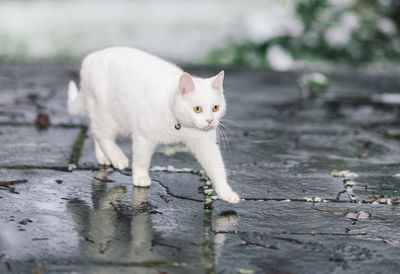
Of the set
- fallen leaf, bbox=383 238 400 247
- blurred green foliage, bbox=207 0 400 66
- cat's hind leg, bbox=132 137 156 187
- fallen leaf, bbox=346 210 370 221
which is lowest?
fallen leaf, bbox=383 238 400 247

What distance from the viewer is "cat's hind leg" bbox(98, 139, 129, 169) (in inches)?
173

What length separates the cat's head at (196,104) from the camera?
3518 mm

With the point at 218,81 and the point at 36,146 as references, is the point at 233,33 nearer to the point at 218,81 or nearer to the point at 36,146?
the point at 36,146

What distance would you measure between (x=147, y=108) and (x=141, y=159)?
37cm

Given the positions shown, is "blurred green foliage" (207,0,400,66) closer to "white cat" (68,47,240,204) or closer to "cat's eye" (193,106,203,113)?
"white cat" (68,47,240,204)

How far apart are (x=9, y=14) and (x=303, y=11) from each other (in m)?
5.70

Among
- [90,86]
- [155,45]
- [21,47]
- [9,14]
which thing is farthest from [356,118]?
[9,14]

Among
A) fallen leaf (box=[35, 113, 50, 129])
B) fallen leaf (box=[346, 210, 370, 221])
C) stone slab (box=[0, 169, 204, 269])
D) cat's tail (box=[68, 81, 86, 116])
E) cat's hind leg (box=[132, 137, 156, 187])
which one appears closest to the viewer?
stone slab (box=[0, 169, 204, 269])

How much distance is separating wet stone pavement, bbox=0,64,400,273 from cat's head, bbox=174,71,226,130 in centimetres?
54

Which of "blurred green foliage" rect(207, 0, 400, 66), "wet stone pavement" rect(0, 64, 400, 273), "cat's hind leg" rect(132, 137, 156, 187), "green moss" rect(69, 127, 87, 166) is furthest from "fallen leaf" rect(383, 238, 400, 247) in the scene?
"blurred green foliage" rect(207, 0, 400, 66)

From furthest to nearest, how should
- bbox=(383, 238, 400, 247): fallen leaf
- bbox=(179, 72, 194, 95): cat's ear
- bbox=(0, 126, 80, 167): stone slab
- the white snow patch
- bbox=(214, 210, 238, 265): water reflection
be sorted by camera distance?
the white snow patch < bbox=(0, 126, 80, 167): stone slab < bbox=(179, 72, 194, 95): cat's ear < bbox=(383, 238, 400, 247): fallen leaf < bbox=(214, 210, 238, 265): water reflection

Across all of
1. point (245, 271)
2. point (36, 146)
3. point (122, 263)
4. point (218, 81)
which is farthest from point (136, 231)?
point (36, 146)

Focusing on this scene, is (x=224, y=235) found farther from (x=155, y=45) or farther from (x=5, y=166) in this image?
(x=155, y=45)

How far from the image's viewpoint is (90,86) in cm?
439
